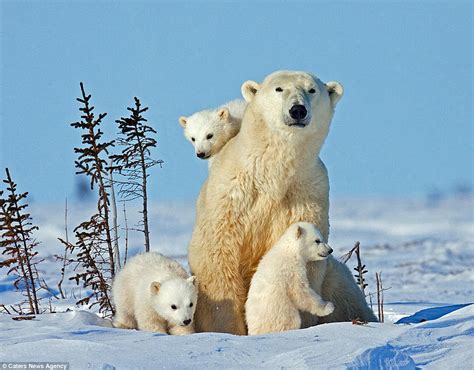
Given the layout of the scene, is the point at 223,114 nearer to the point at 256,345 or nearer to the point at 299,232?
the point at 299,232

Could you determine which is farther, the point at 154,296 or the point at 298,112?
the point at 154,296

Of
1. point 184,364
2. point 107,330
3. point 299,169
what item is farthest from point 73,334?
point 299,169

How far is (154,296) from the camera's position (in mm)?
7383

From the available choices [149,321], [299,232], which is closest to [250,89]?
[299,232]

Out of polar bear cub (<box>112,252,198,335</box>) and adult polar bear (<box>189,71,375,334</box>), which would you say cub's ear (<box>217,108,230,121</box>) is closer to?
adult polar bear (<box>189,71,375,334</box>)

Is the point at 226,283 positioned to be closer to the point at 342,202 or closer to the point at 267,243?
the point at 267,243

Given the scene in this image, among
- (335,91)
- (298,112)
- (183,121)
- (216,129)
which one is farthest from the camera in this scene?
(183,121)

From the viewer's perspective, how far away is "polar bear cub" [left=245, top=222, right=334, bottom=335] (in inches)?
275

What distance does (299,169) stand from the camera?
739cm

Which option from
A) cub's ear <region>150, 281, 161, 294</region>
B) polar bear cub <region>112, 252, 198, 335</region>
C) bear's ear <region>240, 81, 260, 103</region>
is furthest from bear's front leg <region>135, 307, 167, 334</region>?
bear's ear <region>240, 81, 260, 103</region>

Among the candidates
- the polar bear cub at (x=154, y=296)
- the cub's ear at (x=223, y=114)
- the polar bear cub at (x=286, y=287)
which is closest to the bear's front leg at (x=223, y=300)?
the polar bear cub at (x=154, y=296)

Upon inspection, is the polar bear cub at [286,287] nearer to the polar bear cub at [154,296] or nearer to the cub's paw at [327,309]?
the cub's paw at [327,309]

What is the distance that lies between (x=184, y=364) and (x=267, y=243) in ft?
7.49

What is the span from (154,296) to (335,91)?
7.12 feet
